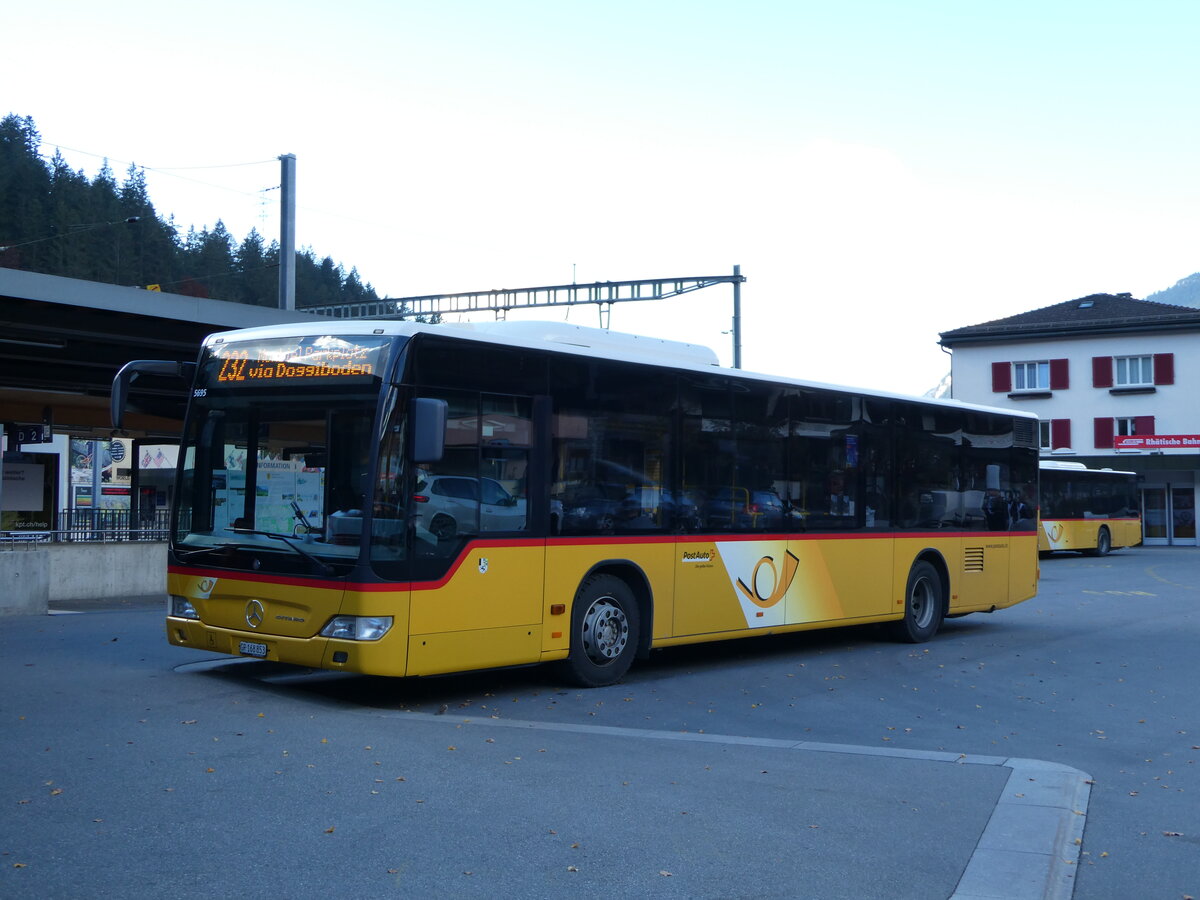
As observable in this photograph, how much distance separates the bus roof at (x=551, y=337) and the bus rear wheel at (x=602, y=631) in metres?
2.02

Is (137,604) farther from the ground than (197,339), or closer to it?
closer to it

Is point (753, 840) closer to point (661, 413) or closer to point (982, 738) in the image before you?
point (982, 738)

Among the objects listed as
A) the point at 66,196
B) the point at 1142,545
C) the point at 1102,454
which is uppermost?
the point at 66,196

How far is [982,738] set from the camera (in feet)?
31.2

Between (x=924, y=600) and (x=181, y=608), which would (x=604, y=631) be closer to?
(x=181, y=608)

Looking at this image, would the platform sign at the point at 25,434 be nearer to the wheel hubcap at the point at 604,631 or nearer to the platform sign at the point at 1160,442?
the wheel hubcap at the point at 604,631

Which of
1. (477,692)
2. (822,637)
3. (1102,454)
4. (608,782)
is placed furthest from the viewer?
(1102,454)

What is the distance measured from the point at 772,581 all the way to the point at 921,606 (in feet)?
12.1

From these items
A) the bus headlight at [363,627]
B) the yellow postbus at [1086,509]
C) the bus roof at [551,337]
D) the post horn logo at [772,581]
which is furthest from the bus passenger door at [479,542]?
the yellow postbus at [1086,509]

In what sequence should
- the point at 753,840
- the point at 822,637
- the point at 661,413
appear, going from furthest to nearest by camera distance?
the point at 822,637, the point at 661,413, the point at 753,840

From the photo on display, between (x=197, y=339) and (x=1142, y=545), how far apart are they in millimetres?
45183

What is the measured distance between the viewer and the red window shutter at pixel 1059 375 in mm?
53906

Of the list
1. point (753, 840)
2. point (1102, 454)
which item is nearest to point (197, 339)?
point (753, 840)

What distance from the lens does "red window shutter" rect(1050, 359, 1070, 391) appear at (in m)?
53.9
